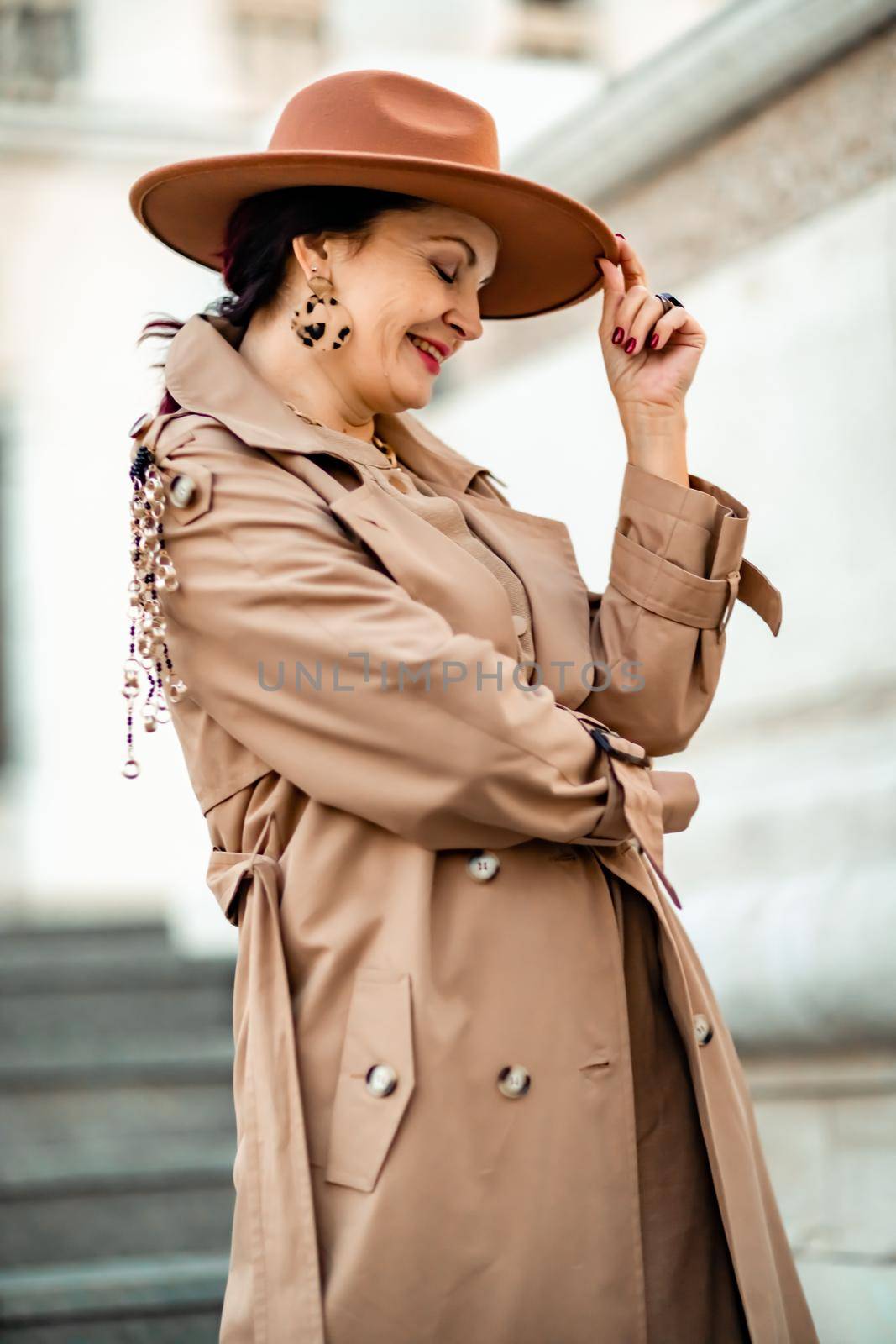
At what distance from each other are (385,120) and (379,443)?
18.2 inches

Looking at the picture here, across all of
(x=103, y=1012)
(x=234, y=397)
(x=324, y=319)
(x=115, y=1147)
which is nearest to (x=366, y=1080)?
(x=234, y=397)

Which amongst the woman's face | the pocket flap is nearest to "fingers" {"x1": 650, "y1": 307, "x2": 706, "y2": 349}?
the woman's face

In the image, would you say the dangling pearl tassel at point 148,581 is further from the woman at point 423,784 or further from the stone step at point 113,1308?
the stone step at point 113,1308

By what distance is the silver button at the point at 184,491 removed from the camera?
1.95 metres

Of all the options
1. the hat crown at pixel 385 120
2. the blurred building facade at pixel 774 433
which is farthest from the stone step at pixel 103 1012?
the hat crown at pixel 385 120

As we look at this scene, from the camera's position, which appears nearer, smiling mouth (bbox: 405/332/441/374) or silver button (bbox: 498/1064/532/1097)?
silver button (bbox: 498/1064/532/1097)

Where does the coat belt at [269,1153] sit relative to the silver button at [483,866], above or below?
below

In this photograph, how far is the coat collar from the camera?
6.65 feet

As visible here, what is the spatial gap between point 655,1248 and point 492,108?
394 cm

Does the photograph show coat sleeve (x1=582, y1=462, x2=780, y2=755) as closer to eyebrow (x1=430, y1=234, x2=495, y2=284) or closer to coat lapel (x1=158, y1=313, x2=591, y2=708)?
coat lapel (x1=158, y1=313, x2=591, y2=708)

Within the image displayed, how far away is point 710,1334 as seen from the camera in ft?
6.61

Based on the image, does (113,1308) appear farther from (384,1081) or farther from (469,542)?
(469,542)

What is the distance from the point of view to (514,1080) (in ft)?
6.25

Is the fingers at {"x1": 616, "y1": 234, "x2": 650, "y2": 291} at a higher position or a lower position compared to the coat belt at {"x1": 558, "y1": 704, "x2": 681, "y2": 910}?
higher
